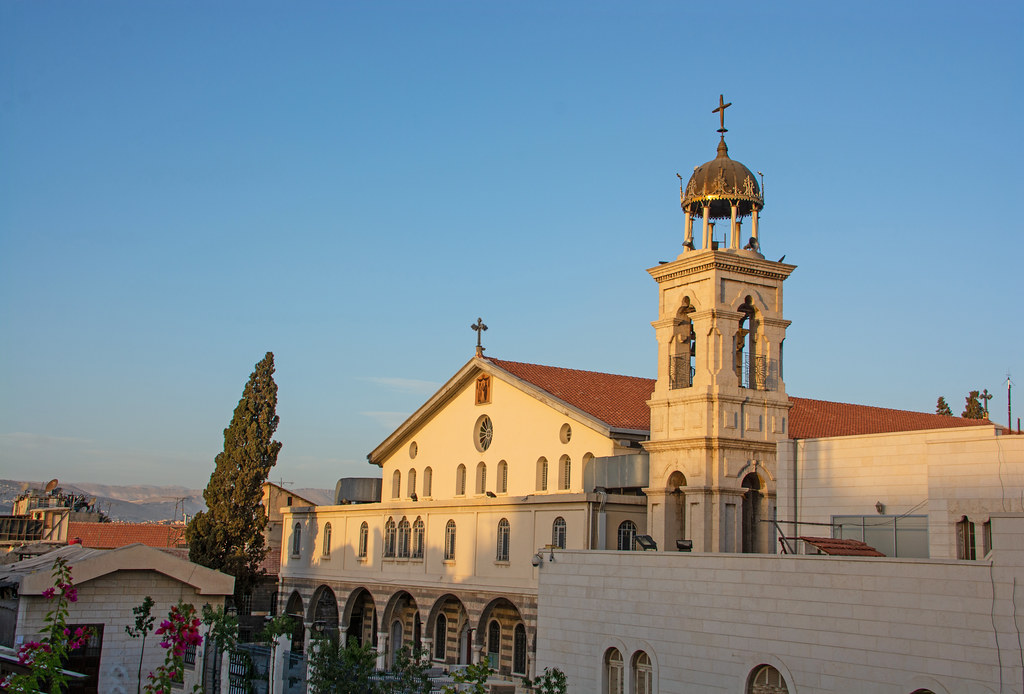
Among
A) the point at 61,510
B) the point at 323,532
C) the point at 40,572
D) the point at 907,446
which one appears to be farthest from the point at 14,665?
the point at 61,510

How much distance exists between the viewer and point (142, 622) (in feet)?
83.9

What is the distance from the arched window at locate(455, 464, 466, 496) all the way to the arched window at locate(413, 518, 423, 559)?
196cm

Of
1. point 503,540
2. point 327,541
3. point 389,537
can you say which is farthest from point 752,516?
point 327,541

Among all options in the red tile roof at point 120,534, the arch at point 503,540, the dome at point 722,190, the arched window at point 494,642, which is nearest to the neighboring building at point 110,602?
the arch at point 503,540

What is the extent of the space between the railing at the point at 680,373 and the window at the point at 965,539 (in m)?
10.1

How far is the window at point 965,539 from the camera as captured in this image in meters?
22.5

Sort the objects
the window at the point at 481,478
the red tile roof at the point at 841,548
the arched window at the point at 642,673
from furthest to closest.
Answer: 1. the window at the point at 481,478
2. the arched window at the point at 642,673
3. the red tile roof at the point at 841,548

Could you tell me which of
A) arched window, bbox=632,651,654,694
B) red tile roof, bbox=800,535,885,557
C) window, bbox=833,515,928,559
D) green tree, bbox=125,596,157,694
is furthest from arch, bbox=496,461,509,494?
red tile roof, bbox=800,535,885,557

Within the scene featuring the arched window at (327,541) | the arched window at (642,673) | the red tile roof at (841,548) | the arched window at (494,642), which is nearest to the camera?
the red tile roof at (841,548)

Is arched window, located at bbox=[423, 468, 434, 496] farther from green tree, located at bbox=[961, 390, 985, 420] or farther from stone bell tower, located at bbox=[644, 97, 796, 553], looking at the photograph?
green tree, located at bbox=[961, 390, 985, 420]

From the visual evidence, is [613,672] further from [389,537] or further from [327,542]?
[327,542]

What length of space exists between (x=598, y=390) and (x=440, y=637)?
39.0 ft

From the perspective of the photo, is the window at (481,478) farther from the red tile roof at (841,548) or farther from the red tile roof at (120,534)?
the red tile roof at (120,534)

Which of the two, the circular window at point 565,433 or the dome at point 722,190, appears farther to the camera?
the circular window at point 565,433
